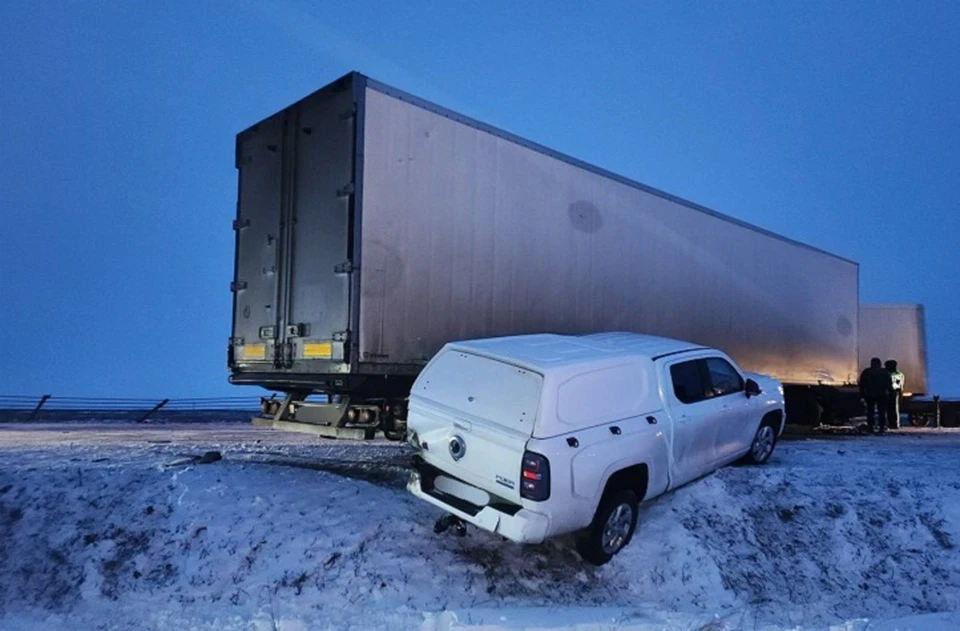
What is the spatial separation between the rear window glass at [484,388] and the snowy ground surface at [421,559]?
1.29m

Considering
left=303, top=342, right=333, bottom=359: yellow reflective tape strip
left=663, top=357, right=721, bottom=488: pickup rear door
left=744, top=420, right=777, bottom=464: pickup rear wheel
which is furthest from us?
left=744, top=420, right=777, bottom=464: pickup rear wheel

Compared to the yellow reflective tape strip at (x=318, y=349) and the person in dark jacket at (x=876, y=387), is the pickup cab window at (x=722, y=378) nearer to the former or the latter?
Answer: the yellow reflective tape strip at (x=318, y=349)

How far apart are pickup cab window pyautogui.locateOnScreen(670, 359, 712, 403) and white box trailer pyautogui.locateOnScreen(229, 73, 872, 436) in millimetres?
2801

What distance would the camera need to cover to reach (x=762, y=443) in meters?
9.62

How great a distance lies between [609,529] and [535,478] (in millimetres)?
1149

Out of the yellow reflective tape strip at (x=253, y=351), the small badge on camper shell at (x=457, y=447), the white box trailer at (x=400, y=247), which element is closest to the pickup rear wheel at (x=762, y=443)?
the white box trailer at (x=400, y=247)

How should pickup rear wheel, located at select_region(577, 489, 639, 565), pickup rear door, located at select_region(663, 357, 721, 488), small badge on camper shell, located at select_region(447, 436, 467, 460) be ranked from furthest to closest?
pickup rear door, located at select_region(663, 357, 721, 488), pickup rear wheel, located at select_region(577, 489, 639, 565), small badge on camper shell, located at select_region(447, 436, 467, 460)

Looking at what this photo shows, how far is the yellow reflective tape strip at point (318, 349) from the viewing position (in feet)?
28.3

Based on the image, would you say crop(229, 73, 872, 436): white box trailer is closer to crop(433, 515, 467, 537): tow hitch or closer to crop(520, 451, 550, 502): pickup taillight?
crop(433, 515, 467, 537): tow hitch

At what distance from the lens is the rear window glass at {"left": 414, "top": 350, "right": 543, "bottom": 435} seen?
20.5ft

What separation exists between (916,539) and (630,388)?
3.19 m

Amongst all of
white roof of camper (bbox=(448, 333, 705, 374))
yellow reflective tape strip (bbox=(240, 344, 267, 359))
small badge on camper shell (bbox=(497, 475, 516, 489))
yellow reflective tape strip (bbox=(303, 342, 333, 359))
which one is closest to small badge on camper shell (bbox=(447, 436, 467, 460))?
small badge on camper shell (bbox=(497, 475, 516, 489))

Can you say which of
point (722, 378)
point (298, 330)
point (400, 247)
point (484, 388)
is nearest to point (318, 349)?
point (298, 330)

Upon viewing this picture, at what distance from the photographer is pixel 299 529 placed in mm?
6879
